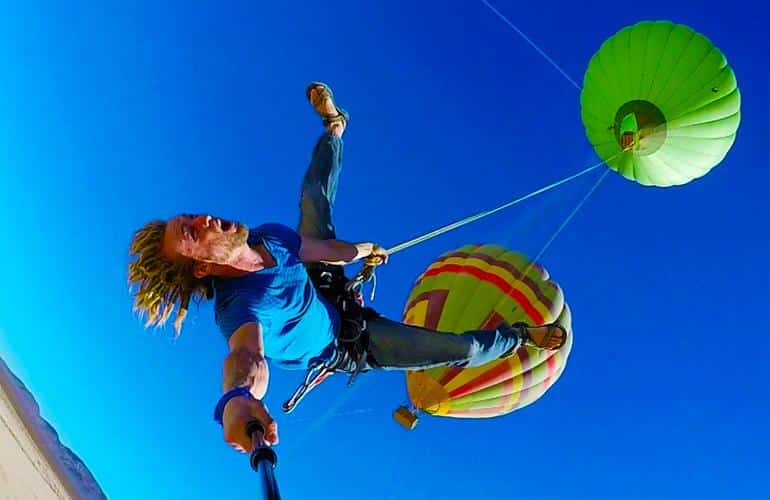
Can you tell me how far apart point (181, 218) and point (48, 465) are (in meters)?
9.73

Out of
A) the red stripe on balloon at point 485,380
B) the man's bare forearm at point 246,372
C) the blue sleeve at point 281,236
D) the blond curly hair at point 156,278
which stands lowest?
the man's bare forearm at point 246,372

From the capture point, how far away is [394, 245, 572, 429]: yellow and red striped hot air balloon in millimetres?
7426

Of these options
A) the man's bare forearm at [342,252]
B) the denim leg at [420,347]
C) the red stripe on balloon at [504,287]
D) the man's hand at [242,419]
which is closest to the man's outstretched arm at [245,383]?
the man's hand at [242,419]

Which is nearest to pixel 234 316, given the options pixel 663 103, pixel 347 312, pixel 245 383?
pixel 245 383

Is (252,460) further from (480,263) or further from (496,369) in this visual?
(480,263)

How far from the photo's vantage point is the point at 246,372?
2.77 meters

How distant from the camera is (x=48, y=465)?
37.6ft

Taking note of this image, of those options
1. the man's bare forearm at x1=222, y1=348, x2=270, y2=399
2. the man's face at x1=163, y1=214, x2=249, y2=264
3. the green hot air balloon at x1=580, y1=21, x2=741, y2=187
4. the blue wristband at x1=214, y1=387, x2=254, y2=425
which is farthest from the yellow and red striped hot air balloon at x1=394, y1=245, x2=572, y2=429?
the blue wristband at x1=214, y1=387, x2=254, y2=425

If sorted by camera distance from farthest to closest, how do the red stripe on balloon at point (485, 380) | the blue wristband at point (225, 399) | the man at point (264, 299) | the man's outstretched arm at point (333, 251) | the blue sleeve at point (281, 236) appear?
the red stripe on balloon at point (485, 380), the man's outstretched arm at point (333, 251), the blue sleeve at point (281, 236), the man at point (264, 299), the blue wristband at point (225, 399)

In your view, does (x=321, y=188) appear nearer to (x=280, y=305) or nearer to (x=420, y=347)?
(x=420, y=347)

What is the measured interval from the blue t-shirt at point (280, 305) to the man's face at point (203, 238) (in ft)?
0.58

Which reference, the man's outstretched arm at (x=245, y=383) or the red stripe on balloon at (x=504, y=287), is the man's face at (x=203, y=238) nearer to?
the man's outstretched arm at (x=245, y=383)

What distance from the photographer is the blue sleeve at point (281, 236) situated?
3541mm

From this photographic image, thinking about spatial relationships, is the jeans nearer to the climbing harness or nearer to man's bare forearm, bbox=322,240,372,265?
the climbing harness
